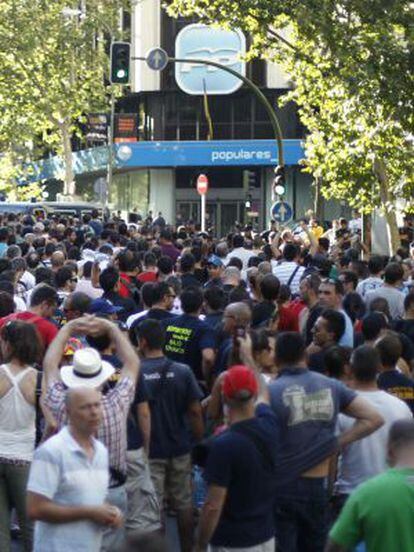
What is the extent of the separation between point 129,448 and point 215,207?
53621 millimetres

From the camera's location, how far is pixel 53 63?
57.6 m

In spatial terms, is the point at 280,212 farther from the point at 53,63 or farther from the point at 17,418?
the point at 53,63

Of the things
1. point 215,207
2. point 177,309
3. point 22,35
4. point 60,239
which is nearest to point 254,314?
point 177,309

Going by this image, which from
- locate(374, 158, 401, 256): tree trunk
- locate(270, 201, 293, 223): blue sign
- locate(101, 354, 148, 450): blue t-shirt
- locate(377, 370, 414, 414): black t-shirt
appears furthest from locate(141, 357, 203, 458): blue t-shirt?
locate(270, 201, 293, 223): blue sign

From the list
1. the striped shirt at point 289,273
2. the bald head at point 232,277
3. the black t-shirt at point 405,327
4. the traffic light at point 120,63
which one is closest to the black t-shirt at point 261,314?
the black t-shirt at point 405,327

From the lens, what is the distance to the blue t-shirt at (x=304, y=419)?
852cm

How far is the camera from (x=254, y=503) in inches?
301

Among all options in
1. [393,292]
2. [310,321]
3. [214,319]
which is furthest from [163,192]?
[214,319]

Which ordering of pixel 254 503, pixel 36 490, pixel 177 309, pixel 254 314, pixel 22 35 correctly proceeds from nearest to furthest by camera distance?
pixel 36 490, pixel 254 503, pixel 254 314, pixel 177 309, pixel 22 35

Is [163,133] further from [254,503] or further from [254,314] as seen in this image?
[254,503]

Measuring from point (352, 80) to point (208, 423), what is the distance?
1400cm

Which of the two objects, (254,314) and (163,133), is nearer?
(254,314)

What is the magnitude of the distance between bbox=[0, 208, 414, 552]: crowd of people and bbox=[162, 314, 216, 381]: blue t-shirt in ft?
0.04

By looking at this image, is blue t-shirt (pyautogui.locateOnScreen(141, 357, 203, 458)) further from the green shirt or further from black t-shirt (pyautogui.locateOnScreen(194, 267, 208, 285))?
black t-shirt (pyautogui.locateOnScreen(194, 267, 208, 285))
